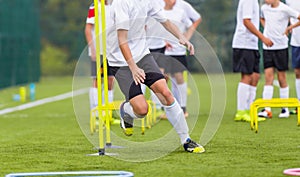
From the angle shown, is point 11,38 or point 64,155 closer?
point 64,155

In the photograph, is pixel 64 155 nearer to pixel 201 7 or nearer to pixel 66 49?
pixel 201 7

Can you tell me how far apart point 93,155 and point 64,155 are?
11.5 inches

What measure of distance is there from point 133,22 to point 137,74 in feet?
2.24

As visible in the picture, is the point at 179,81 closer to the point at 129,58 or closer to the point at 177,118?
the point at 177,118

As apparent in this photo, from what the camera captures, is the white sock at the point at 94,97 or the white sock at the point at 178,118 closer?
the white sock at the point at 178,118

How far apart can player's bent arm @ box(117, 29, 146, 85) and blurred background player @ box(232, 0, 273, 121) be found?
4.43 m

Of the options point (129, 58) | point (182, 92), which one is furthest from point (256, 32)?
point (129, 58)

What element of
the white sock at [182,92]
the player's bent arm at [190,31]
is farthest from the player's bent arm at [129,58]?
the player's bent arm at [190,31]

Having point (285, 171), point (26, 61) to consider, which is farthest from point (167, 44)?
point (26, 61)

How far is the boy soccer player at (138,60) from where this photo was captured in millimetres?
7559

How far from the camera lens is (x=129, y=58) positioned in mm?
7398

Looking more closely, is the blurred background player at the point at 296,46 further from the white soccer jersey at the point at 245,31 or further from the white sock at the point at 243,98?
the white sock at the point at 243,98

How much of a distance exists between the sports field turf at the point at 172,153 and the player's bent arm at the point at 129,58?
2.48 ft

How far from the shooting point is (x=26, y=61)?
27125 mm
